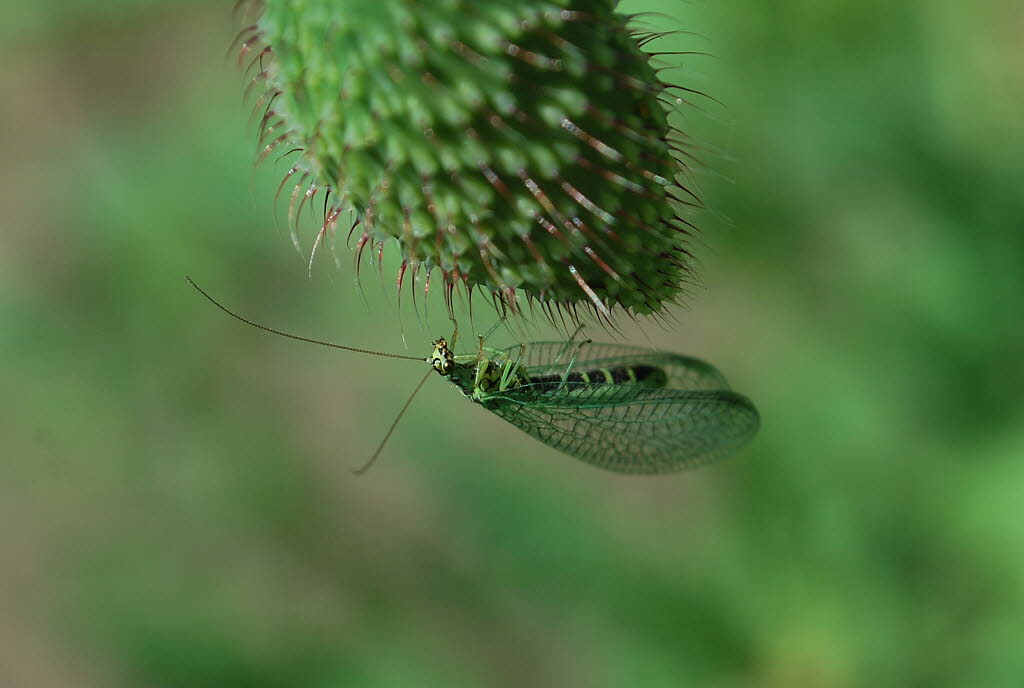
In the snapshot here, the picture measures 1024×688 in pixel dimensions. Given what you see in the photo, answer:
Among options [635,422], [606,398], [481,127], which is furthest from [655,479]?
[481,127]

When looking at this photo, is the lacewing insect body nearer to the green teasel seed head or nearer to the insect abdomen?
the insect abdomen

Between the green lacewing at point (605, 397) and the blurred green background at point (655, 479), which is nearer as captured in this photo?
the green lacewing at point (605, 397)

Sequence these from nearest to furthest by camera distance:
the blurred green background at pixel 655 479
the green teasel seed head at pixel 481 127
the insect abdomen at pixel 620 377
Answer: the green teasel seed head at pixel 481 127 → the insect abdomen at pixel 620 377 → the blurred green background at pixel 655 479

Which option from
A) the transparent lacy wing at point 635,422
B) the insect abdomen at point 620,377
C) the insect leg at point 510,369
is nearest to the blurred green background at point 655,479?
the transparent lacy wing at point 635,422

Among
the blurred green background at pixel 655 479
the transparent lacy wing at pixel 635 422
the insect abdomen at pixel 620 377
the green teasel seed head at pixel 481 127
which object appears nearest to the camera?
the green teasel seed head at pixel 481 127

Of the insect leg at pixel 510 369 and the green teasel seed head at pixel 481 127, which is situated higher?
the green teasel seed head at pixel 481 127

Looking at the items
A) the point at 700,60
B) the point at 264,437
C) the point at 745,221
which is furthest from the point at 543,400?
the point at 264,437

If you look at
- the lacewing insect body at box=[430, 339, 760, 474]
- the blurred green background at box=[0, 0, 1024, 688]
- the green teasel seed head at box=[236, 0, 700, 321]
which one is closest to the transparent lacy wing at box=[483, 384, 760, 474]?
the lacewing insect body at box=[430, 339, 760, 474]

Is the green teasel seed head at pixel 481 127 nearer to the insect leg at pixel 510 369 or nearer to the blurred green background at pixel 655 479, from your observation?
the blurred green background at pixel 655 479
